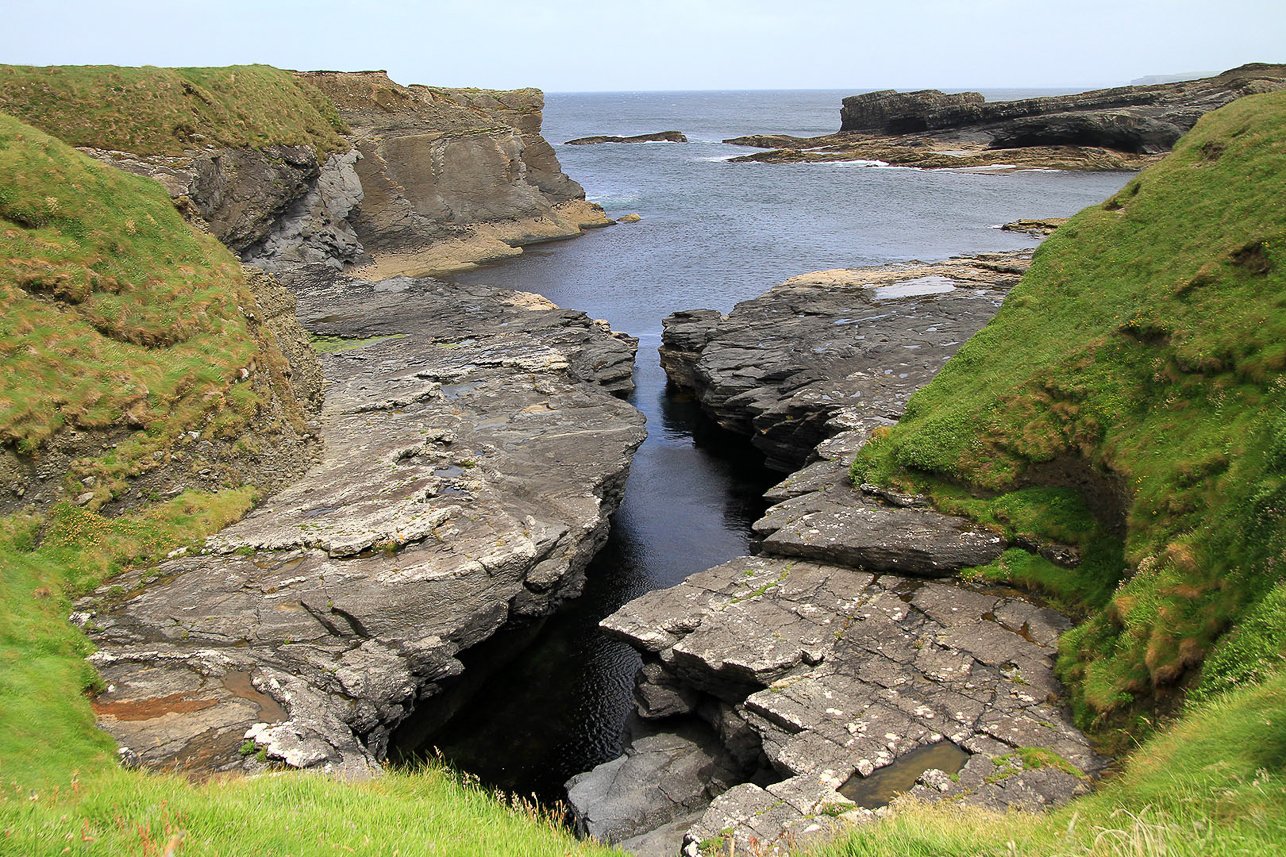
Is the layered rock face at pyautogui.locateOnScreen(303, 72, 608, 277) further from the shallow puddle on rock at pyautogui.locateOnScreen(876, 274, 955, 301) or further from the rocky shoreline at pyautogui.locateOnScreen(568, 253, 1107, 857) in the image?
the rocky shoreline at pyautogui.locateOnScreen(568, 253, 1107, 857)

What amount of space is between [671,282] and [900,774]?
6093cm

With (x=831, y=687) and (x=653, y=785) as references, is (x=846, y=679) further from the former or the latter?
(x=653, y=785)

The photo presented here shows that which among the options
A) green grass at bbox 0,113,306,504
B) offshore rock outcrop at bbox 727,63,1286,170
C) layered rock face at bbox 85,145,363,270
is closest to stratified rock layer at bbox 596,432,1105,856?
green grass at bbox 0,113,306,504

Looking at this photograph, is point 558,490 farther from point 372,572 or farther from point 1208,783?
point 1208,783

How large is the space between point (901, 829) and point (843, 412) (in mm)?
23914

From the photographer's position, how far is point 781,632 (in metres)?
19.9

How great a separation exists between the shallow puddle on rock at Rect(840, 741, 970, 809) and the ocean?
8.30 metres

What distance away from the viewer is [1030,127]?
13062 cm

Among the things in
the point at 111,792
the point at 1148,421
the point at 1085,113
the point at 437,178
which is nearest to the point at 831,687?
the point at 1148,421

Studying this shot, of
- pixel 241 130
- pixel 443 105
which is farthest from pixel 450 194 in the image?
pixel 241 130

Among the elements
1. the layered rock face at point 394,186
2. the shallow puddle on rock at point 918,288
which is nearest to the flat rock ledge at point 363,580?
the shallow puddle on rock at point 918,288

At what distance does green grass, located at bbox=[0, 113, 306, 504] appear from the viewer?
2188 centimetres

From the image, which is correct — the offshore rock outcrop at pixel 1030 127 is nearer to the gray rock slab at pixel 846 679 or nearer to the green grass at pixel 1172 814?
the gray rock slab at pixel 846 679

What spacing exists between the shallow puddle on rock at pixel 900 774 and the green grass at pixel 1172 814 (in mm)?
2308
